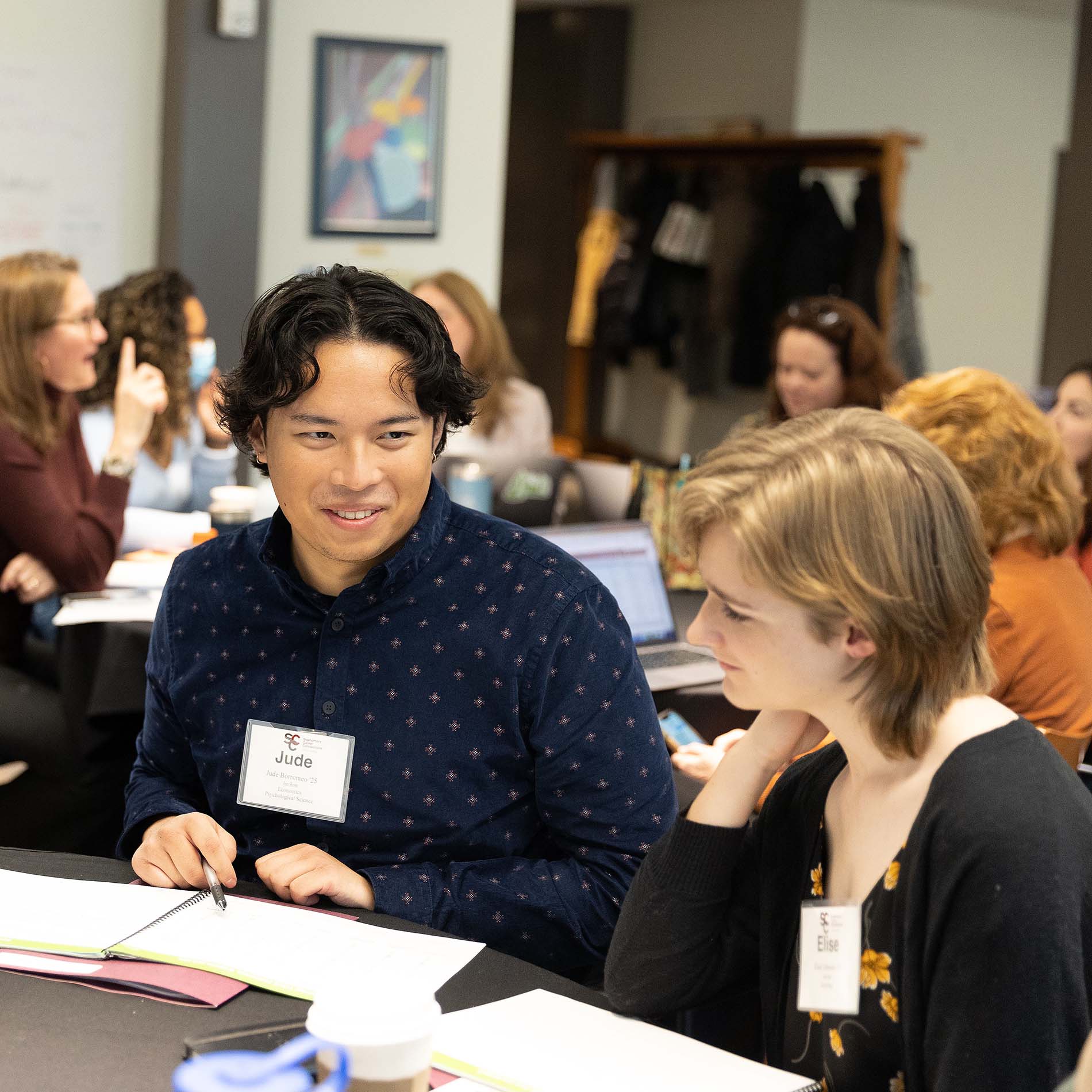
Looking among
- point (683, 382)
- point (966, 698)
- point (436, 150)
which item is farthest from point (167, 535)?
point (683, 382)

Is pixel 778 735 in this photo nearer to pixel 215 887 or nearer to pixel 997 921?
pixel 997 921

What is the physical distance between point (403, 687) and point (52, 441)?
91.1 inches

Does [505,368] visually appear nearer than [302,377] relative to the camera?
No

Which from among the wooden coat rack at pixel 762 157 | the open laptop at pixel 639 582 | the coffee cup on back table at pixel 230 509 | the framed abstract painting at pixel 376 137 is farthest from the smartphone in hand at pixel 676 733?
the wooden coat rack at pixel 762 157

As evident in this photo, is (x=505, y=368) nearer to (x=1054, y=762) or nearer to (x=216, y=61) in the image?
(x=216, y=61)

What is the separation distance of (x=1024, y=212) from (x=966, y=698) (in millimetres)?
8167

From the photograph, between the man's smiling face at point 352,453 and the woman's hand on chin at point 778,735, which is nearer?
the woman's hand on chin at point 778,735

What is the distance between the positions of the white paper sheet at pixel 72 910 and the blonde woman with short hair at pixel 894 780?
2.16ft

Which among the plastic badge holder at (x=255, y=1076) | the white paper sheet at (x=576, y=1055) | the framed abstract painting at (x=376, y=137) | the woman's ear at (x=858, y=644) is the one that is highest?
the framed abstract painting at (x=376, y=137)

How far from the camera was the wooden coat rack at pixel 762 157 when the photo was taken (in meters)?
7.09

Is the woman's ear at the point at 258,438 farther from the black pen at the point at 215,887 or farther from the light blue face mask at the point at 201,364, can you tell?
the light blue face mask at the point at 201,364

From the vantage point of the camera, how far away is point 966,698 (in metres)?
1.25

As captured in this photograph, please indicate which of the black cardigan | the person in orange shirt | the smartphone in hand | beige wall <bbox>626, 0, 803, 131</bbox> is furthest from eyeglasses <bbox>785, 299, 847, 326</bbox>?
beige wall <bbox>626, 0, 803, 131</bbox>

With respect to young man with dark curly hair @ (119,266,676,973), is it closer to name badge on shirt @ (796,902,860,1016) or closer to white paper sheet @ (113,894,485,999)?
white paper sheet @ (113,894,485,999)
